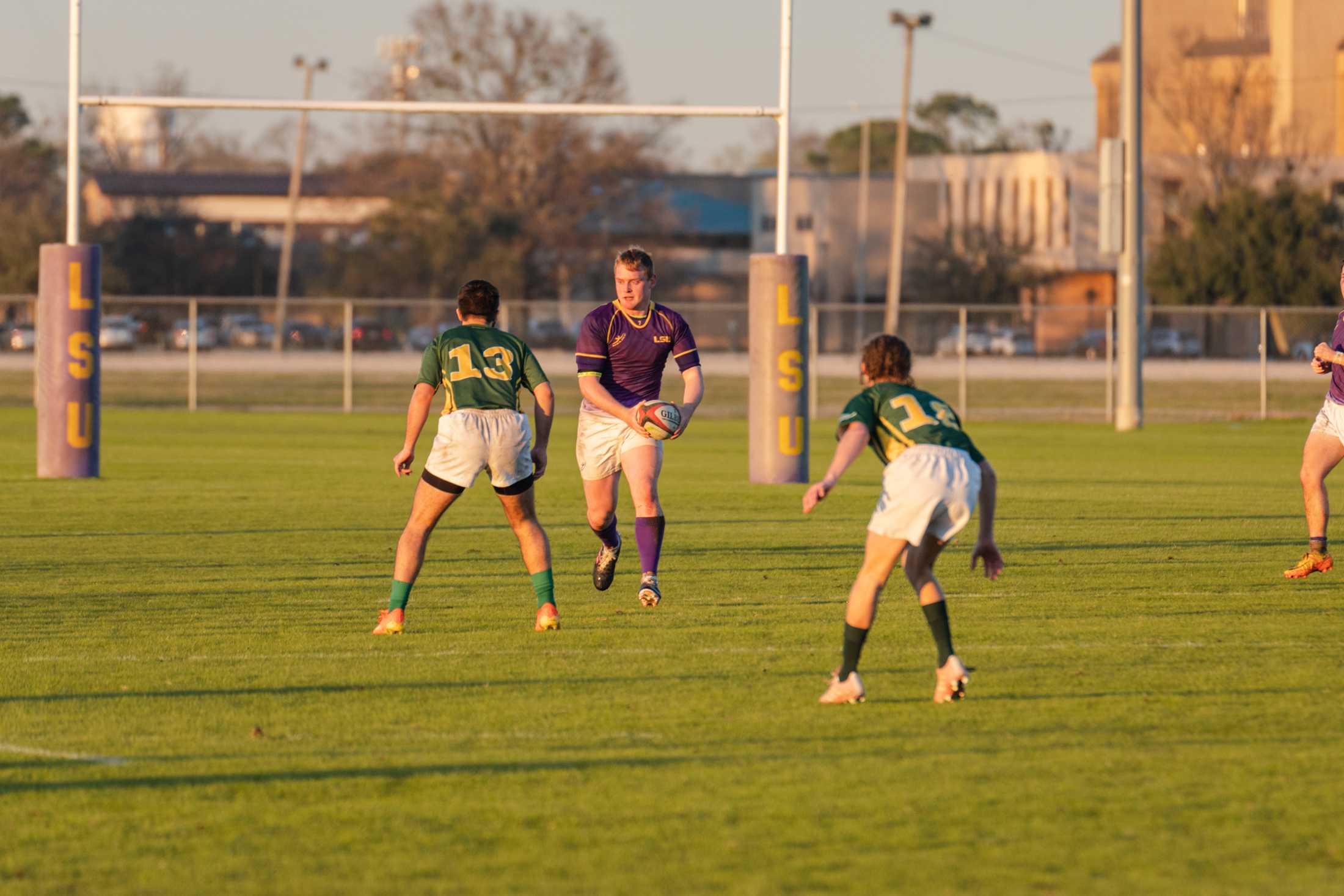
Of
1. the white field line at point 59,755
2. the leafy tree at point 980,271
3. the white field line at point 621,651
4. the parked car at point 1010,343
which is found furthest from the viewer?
the leafy tree at point 980,271

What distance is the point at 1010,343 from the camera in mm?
54188

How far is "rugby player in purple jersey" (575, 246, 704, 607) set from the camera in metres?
10.1

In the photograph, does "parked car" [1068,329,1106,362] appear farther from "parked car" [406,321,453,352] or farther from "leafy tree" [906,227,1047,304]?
"parked car" [406,321,453,352]

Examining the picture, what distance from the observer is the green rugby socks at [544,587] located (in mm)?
9188

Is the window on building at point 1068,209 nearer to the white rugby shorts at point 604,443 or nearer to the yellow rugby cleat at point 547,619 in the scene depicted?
the white rugby shorts at point 604,443

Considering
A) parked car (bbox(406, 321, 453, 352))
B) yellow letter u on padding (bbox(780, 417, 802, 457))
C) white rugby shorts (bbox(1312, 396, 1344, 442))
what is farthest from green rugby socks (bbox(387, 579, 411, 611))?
parked car (bbox(406, 321, 453, 352))

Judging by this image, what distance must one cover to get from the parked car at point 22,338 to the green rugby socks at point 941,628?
41.4 metres

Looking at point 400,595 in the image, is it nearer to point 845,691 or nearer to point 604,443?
point 604,443

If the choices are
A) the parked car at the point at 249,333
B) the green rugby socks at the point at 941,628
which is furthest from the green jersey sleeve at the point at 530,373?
the parked car at the point at 249,333

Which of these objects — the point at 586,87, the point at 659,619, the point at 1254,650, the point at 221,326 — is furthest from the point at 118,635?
the point at 586,87

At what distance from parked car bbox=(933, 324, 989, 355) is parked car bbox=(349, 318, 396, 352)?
14813 millimetres

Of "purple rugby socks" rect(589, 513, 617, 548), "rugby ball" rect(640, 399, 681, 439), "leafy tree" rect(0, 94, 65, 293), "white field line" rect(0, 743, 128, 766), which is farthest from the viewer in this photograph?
"leafy tree" rect(0, 94, 65, 293)

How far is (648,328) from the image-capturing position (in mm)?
10242

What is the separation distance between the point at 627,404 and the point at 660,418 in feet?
1.31
